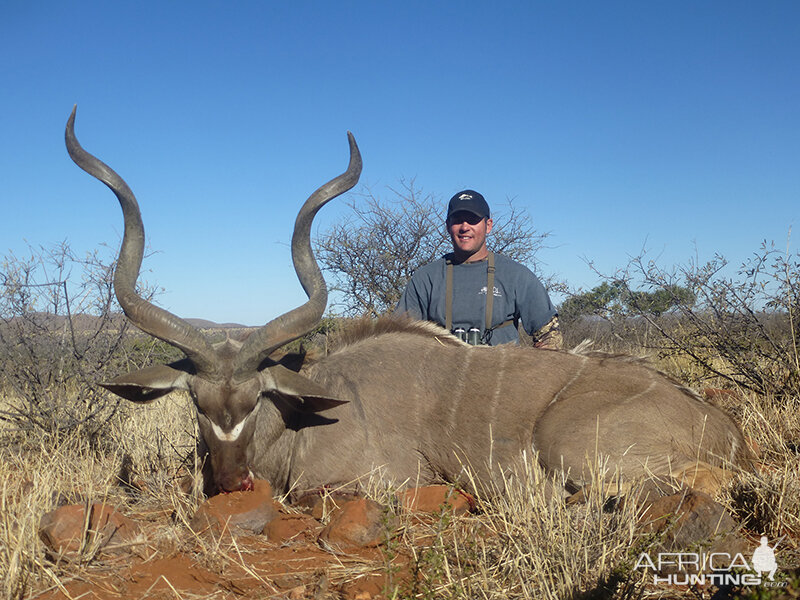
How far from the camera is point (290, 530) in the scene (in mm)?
3049

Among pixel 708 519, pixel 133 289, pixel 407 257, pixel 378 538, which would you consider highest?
pixel 407 257

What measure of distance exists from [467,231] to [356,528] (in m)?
2.92

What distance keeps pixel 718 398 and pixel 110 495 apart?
174 inches

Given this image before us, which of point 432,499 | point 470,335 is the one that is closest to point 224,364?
point 432,499

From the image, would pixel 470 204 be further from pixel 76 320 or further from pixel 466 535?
pixel 76 320

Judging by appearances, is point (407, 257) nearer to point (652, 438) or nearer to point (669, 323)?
point (669, 323)

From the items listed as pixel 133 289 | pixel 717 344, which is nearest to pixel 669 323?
pixel 717 344

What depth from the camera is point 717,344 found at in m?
5.32

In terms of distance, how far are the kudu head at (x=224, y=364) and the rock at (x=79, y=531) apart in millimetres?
595

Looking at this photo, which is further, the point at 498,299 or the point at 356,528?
the point at 498,299

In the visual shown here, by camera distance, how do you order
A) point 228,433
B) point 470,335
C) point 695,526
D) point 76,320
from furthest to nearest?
point 76,320 < point 470,335 < point 228,433 < point 695,526

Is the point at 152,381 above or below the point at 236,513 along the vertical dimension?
above

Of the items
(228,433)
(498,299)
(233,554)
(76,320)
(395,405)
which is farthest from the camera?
(76,320)

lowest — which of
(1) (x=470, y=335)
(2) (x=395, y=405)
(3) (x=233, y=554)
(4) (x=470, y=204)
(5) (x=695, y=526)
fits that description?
(3) (x=233, y=554)
